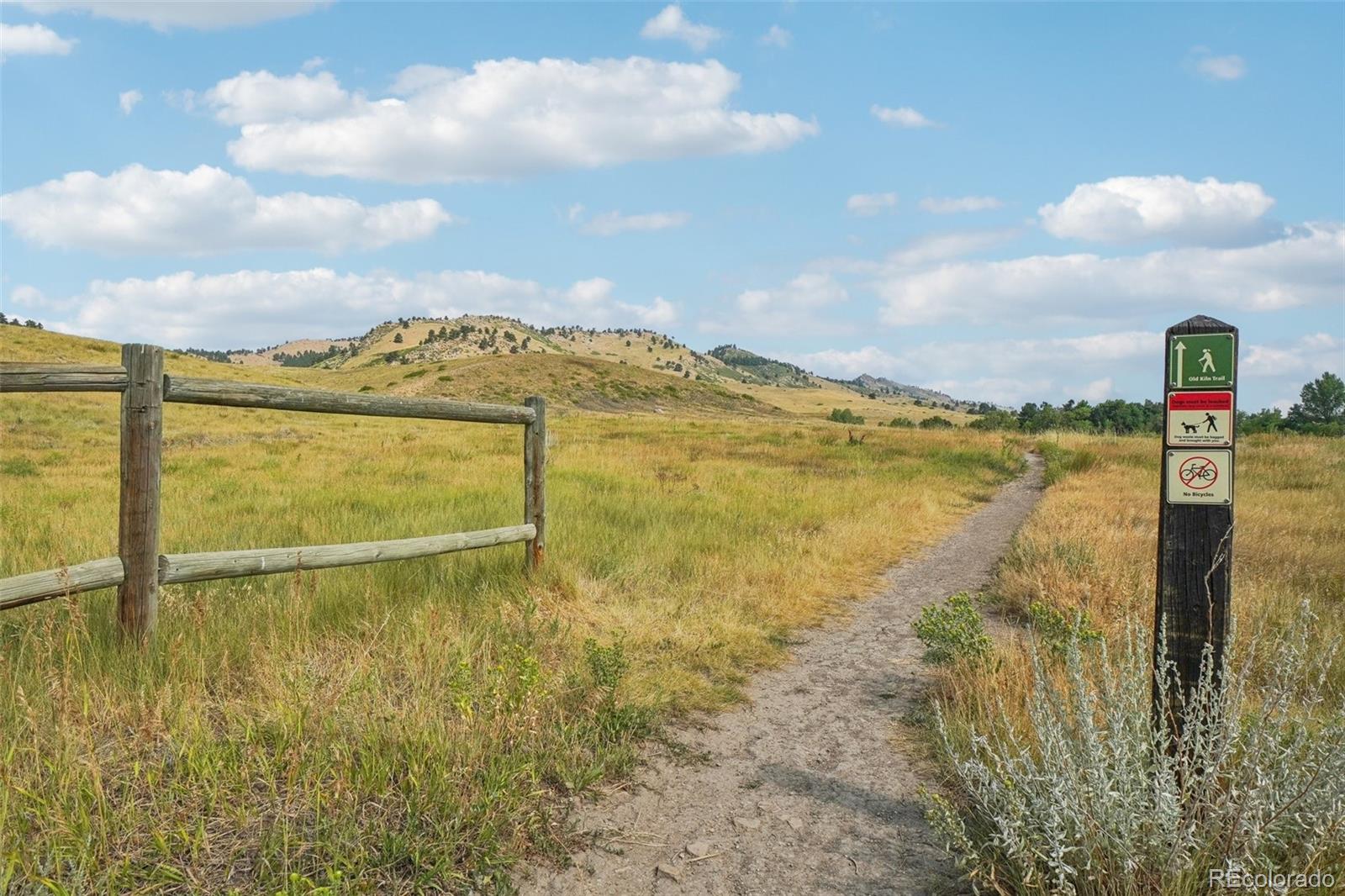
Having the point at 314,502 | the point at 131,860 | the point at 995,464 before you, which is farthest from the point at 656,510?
the point at 995,464

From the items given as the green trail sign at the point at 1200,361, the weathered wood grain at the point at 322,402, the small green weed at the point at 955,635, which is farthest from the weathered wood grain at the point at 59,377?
the small green weed at the point at 955,635

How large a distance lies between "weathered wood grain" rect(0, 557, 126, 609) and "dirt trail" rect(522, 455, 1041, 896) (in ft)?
9.45

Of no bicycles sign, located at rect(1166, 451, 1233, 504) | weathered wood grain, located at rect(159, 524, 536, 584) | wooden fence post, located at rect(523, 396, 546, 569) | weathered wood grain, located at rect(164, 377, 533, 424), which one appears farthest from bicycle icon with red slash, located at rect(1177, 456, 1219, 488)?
wooden fence post, located at rect(523, 396, 546, 569)

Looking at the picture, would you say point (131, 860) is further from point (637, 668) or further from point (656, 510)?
point (656, 510)

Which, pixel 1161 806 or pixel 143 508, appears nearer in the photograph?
pixel 1161 806

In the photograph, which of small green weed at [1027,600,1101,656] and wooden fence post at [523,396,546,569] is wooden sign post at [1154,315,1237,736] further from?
wooden fence post at [523,396,546,569]

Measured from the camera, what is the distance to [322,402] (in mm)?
5395

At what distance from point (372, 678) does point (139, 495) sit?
1.83 m

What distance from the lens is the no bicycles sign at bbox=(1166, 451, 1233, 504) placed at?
3000mm

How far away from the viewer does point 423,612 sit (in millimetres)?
5379

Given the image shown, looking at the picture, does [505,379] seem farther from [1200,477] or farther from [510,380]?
[1200,477]

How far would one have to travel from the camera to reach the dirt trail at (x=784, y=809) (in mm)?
3199

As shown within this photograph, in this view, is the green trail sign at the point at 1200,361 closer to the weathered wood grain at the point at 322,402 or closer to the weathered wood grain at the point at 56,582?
the weathered wood grain at the point at 322,402

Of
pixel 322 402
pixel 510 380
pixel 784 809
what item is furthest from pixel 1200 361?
Result: pixel 510 380
